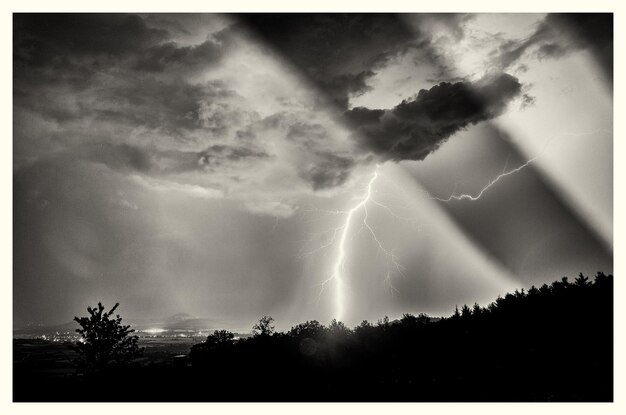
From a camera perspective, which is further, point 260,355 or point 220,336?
point 220,336

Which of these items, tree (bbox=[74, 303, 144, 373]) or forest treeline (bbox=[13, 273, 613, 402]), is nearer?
forest treeline (bbox=[13, 273, 613, 402])

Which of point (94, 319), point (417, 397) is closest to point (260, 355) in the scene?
point (94, 319)

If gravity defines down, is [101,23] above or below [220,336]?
above

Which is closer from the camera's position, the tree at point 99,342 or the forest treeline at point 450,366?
the forest treeline at point 450,366

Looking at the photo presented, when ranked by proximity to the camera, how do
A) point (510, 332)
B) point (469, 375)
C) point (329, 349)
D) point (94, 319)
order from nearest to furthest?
point (469, 375) → point (510, 332) → point (94, 319) → point (329, 349)

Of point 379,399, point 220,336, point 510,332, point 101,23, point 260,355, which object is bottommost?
point 220,336

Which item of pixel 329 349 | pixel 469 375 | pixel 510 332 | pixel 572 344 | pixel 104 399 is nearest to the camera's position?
pixel 104 399
